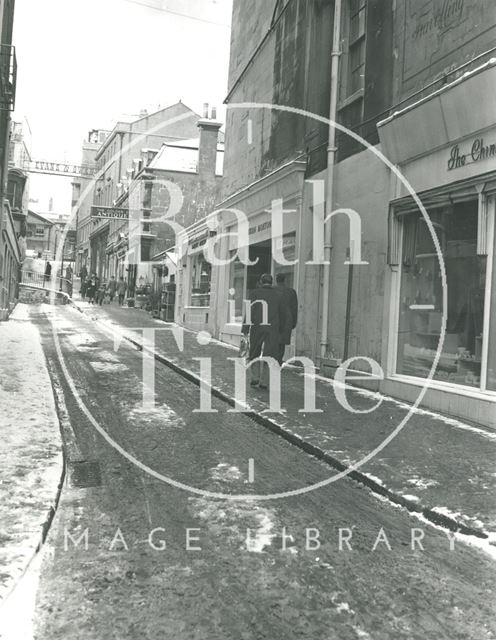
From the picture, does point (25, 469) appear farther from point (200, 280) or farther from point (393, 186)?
point (200, 280)

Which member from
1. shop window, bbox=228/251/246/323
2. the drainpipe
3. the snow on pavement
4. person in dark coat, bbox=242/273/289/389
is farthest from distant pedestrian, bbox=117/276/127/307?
person in dark coat, bbox=242/273/289/389

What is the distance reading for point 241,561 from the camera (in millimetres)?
3311

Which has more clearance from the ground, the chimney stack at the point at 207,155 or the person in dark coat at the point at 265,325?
the chimney stack at the point at 207,155

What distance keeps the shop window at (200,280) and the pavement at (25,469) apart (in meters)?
11.5

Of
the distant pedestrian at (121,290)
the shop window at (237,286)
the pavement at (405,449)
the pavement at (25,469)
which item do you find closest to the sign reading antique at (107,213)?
the distant pedestrian at (121,290)

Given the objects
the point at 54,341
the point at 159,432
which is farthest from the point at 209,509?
the point at 54,341

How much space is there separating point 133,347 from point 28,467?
9.94 meters

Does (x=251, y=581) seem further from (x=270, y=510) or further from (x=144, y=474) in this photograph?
(x=144, y=474)

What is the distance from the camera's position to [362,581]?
3.14 m

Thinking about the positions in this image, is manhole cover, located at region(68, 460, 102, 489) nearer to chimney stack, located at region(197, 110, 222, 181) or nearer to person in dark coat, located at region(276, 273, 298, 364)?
person in dark coat, located at region(276, 273, 298, 364)

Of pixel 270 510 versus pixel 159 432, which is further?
pixel 159 432

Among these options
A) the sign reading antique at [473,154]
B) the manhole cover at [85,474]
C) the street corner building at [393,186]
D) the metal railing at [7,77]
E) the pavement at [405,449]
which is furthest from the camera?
the metal railing at [7,77]

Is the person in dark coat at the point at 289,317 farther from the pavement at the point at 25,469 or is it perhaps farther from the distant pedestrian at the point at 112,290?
the distant pedestrian at the point at 112,290

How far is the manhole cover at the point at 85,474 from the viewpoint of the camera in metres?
4.52
